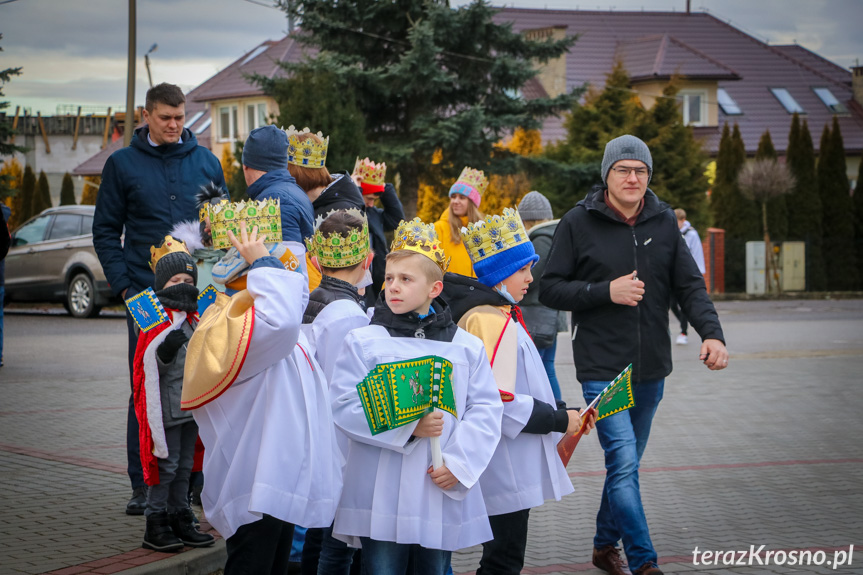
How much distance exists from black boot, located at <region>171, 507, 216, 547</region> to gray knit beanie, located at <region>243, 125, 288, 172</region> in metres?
1.80

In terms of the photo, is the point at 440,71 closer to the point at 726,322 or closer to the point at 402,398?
the point at 726,322

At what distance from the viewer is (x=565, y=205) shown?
97.1 ft

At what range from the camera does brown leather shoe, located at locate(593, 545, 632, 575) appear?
519cm

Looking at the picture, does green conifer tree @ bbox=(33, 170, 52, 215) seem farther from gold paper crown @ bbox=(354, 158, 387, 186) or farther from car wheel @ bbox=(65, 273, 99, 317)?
gold paper crown @ bbox=(354, 158, 387, 186)

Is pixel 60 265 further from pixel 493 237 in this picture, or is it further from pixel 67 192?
pixel 67 192

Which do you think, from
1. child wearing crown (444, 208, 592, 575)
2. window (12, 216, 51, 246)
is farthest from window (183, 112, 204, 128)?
child wearing crown (444, 208, 592, 575)

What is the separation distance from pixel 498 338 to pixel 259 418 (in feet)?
3.35

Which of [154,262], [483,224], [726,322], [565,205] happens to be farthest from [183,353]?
[565,205]

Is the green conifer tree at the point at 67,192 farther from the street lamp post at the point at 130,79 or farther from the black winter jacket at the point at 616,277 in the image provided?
the black winter jacket at the point at 616,277

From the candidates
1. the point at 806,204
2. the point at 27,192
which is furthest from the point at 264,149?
the point at 27,192

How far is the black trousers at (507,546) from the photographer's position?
4.25m

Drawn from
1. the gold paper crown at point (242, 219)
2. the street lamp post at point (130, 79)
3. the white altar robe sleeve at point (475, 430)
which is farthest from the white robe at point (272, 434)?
the street lamp post at point (130, 79)

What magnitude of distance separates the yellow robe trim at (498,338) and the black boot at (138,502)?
2.55 metres

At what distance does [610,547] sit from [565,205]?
24.7 metres
